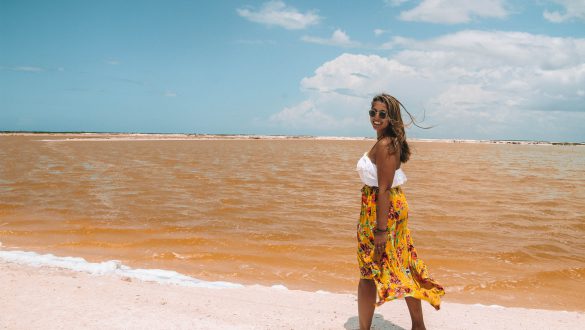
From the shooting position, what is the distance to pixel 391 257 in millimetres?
3275

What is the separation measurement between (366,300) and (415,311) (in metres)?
0.44

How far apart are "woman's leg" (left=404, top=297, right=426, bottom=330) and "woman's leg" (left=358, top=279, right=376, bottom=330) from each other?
307 millimetres

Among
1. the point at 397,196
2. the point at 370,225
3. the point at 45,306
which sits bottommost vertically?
the point at 45,306

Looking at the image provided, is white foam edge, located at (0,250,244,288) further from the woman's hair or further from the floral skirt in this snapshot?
the woman's hair

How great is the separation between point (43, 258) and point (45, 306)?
2274mm

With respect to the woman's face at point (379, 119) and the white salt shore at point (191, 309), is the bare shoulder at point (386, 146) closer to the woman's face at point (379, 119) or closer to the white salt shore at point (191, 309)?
the woman's face at point (379, 119)

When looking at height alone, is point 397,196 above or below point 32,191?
above

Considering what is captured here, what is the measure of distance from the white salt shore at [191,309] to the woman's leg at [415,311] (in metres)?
0.33

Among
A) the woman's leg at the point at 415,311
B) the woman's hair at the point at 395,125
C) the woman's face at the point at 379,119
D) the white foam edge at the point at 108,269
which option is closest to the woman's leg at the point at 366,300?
the woman's leg at the point at 415,311

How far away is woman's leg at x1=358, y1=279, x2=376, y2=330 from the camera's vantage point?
3.42 metres

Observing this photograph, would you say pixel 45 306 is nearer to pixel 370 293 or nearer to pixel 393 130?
pixel 370 293

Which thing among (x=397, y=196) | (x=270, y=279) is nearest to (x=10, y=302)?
(x=270, y=279)

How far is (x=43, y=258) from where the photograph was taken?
5.73m

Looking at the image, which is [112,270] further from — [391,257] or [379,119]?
[379,119]
